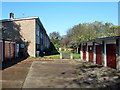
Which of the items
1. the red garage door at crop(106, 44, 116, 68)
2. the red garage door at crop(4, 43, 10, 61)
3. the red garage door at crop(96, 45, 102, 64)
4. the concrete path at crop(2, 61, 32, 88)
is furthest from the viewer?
the red garage door at crop(4, 43, 10, 61)

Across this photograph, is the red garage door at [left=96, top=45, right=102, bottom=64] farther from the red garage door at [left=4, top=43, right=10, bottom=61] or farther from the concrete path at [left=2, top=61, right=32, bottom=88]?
the red garage door at [left=4, top=43, right=10, bottom=61]

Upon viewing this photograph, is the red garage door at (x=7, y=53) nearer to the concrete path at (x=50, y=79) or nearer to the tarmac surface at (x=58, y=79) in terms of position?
the tarmac surface at (x=58, y=79)

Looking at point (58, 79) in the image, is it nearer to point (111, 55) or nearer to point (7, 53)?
point (111, 55)

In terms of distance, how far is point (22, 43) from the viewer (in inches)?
717

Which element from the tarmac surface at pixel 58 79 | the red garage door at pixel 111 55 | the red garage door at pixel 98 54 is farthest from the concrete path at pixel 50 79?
the red garage door at pixel 98 54

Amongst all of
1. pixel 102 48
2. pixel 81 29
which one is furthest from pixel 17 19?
pixel 81 29

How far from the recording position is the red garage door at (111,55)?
969 cm

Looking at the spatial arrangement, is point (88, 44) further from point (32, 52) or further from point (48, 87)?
point (48, 87)

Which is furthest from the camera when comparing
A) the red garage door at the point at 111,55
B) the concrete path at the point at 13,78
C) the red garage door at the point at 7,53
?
the red garage door at the point at 7,53

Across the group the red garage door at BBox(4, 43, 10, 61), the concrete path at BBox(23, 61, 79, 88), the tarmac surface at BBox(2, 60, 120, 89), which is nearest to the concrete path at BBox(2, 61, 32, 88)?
the tarmac surface at BBox(2, 60, 120, 89)

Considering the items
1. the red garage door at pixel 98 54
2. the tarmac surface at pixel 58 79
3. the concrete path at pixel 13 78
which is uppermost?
the red garage door at pixel 98 54

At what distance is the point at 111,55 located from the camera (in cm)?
1009

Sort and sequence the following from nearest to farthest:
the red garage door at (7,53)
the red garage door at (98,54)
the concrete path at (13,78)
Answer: the concrete path at (13,78) → the red garage door at (98,54) → the red garage door at (7,53)

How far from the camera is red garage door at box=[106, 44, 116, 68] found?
969cm
